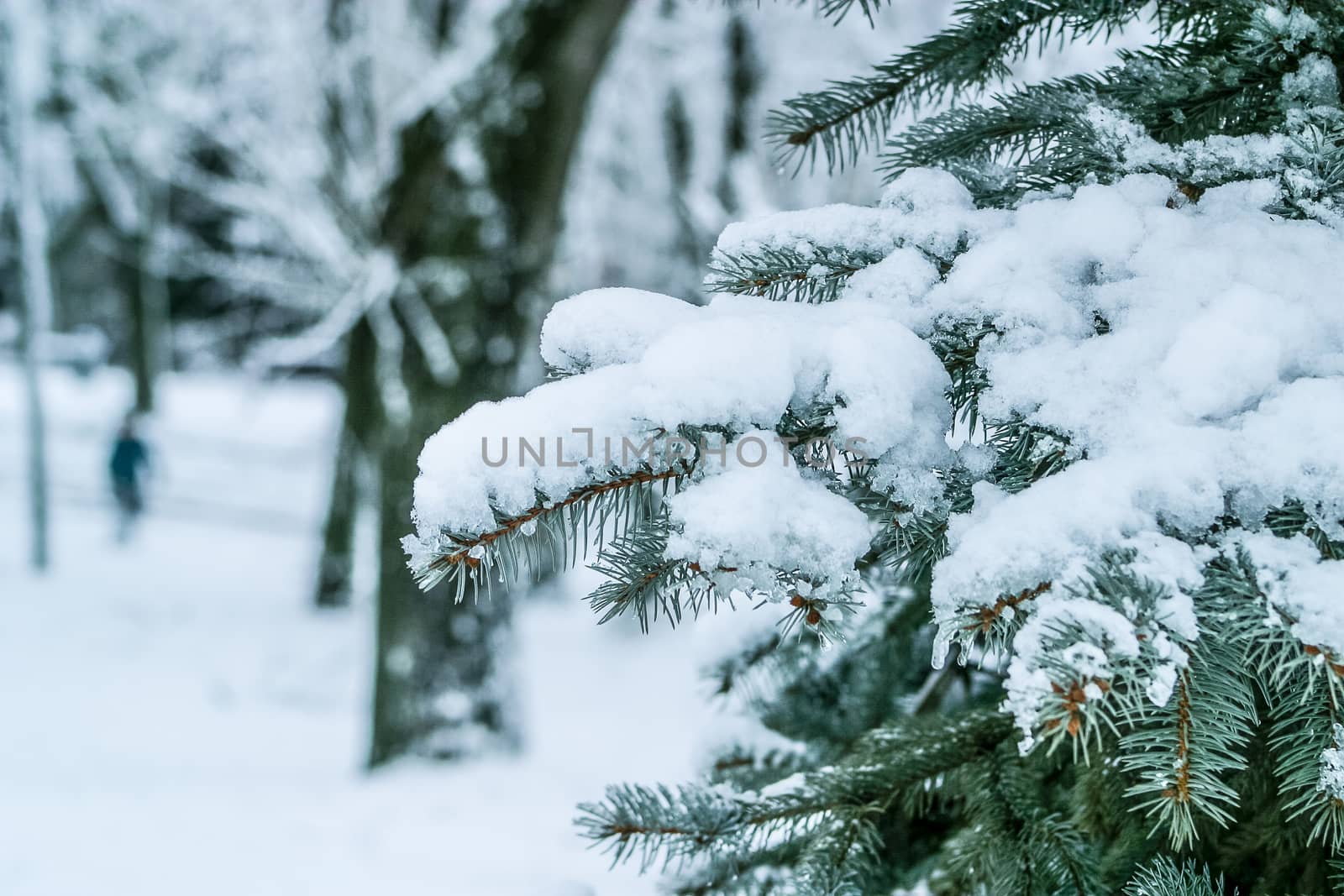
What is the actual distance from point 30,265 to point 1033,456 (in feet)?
34.8

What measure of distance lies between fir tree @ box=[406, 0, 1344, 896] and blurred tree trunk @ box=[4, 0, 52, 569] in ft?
32.3

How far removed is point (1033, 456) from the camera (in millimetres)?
868

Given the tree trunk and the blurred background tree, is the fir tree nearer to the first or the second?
the blurred background tree

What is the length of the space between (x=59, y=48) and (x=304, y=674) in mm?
7706

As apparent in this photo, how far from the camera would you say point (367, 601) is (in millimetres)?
9891

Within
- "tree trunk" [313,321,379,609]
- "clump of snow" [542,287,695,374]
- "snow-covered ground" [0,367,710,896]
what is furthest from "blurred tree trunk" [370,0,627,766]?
"tree trunk" [313,321,379,609]

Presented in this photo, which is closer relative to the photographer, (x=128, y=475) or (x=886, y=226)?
(x=886, y=226)

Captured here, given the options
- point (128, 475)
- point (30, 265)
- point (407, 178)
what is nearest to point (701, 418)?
point (407, 178)

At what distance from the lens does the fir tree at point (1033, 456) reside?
74 centimetres

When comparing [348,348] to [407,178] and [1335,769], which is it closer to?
[407,178]

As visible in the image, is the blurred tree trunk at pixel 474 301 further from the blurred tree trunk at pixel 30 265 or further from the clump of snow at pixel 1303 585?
the blurred tree trunk at pixel 30 265

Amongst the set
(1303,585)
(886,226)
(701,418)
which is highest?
(886,226)

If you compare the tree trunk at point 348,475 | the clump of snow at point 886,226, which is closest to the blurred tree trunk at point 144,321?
the tree trunk at point 348,475

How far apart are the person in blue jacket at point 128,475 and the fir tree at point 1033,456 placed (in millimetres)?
11075
